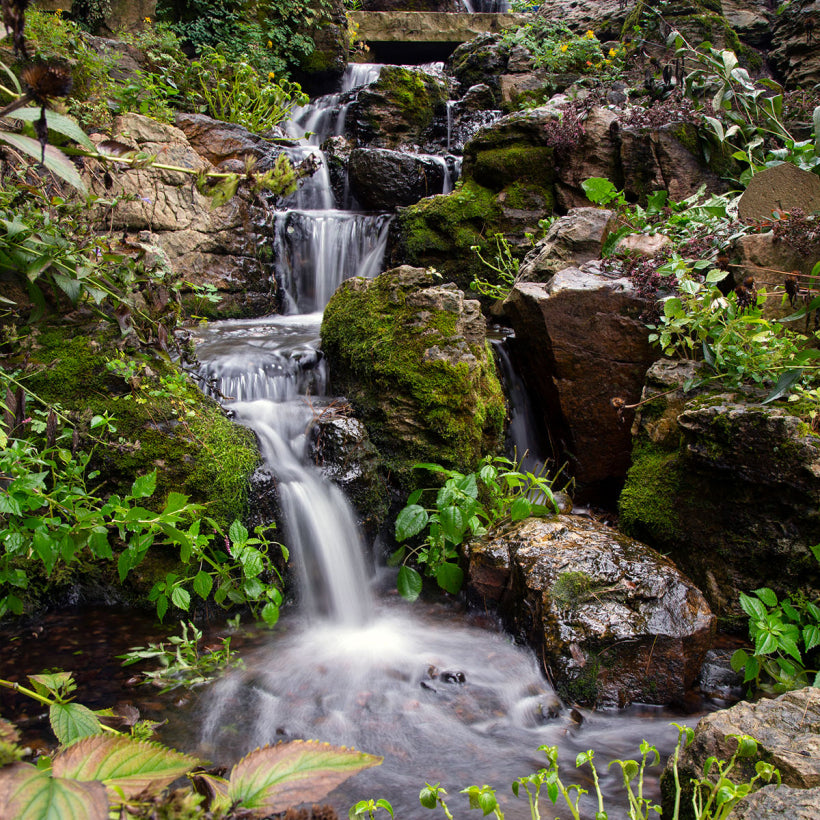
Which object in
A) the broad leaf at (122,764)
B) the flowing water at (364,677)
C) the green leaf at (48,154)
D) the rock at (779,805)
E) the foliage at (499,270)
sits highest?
the foliage at (499,270)

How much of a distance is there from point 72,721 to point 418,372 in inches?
123

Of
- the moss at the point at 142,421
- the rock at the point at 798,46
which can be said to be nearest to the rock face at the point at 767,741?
the moss at the point at 142,421

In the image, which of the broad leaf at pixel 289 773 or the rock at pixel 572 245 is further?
the rock at pixel 572 245

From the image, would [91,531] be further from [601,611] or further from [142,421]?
[601,611]

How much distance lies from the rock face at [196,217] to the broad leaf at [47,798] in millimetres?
5945

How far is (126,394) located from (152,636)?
1.34 metres

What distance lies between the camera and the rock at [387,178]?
789 cm

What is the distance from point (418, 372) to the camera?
4.11 meters

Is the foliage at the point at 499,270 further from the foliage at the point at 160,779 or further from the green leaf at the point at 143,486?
the foliage at the point at 160,779

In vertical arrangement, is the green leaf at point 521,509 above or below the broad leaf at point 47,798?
below

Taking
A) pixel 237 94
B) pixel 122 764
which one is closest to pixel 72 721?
pixel 122 764

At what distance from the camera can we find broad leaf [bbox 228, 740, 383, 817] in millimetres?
761

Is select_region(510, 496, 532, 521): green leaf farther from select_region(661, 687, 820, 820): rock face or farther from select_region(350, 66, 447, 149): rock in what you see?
select_region(350, 66, 447, 149): rock

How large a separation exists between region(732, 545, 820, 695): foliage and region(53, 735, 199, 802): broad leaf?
2754 mm
